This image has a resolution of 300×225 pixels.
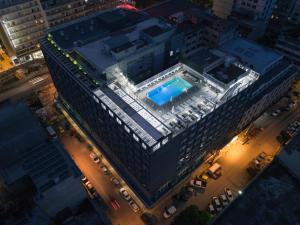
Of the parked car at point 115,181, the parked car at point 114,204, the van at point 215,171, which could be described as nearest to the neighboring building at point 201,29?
the van at point 215,171

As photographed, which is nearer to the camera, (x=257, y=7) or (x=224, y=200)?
(x=224, y=200)

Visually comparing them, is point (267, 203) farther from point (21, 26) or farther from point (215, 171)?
point (21, 26)

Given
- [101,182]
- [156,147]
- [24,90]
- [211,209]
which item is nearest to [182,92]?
[156,147]

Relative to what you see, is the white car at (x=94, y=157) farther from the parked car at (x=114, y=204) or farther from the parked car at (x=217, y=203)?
the parked car at (x=217, y=203)

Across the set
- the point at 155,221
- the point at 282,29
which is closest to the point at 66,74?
the point at 155,221

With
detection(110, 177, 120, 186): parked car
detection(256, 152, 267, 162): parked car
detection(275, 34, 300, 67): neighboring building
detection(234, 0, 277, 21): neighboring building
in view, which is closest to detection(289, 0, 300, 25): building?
detection(234, 0, 277, 21): neighboring building

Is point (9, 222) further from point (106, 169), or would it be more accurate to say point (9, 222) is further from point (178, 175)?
point (178, 175)
